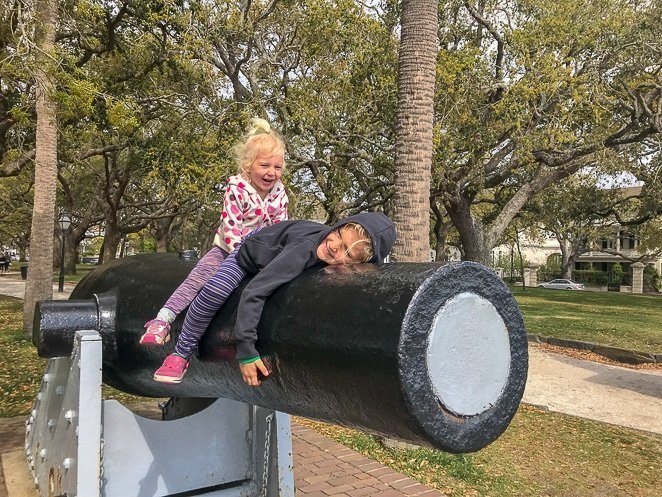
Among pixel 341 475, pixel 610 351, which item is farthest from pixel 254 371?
pixel 610 351

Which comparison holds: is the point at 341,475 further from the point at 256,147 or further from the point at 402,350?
the point at 402,350

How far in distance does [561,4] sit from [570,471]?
1077 centimetres

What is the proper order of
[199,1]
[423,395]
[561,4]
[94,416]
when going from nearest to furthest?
[423,395]
[94,416]
[199,1]
[561,4]

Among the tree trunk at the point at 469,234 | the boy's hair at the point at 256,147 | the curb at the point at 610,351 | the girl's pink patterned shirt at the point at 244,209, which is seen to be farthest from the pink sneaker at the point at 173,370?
Result: the tree trunk at the point at 469,234

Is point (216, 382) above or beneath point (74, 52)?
beneath

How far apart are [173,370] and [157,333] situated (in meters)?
0.17

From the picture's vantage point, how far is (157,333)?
201 cm

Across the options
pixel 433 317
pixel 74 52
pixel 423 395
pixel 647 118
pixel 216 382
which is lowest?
pixel 216 382

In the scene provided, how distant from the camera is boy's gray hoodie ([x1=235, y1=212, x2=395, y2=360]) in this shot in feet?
5.16

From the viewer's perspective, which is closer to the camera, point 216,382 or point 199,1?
point 216,382

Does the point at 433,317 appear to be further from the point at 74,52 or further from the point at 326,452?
the point at 74,52

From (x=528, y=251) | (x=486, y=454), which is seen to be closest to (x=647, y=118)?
(x=486, y=454)

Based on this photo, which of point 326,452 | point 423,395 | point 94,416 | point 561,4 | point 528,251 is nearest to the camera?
point 423,395

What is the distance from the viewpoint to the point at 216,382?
1.96 meters
